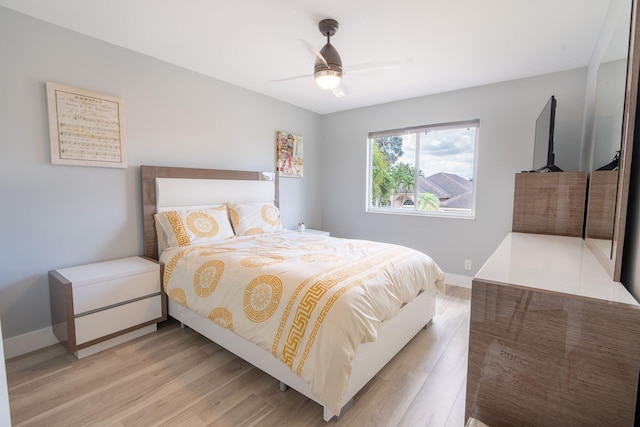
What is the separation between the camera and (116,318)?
2189 mm

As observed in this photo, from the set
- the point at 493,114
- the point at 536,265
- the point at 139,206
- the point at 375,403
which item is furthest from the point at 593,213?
the point at 139,206

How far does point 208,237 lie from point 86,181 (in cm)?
108

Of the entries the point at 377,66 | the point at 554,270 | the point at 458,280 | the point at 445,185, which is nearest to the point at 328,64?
the point at 377,66

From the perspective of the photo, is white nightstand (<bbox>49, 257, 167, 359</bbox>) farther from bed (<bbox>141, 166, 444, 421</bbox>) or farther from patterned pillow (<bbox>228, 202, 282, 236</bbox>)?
patterned pillow (<bbox>228, 202, 282, 236</bbox>)

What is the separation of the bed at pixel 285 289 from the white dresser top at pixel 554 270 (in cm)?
72

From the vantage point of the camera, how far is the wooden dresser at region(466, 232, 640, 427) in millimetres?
763

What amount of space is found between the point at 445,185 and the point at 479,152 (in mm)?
554

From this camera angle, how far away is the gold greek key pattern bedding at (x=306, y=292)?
1.46 metres

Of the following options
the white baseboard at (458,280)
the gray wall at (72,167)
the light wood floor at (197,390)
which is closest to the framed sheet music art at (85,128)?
the gray wall at (72,167)

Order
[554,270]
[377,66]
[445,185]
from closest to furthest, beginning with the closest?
1. [554,270]
2. [377,66]
3. [445,185]

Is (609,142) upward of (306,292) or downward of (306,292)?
upward

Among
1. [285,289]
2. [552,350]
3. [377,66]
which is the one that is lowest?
[285,289]

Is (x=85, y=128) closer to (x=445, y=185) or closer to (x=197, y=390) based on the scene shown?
(x=197, y=390)

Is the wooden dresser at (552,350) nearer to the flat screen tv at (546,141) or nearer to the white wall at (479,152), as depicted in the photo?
the flat screen tv at (546,141)
